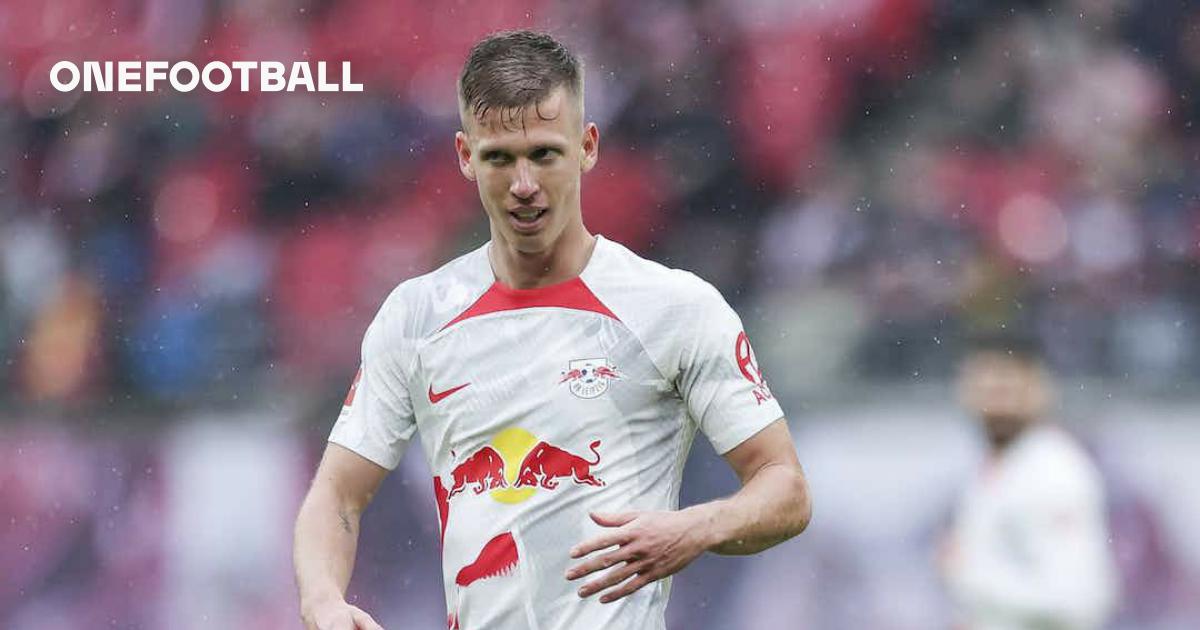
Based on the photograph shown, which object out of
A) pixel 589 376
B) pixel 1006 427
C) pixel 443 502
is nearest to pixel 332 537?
pixel 443 502

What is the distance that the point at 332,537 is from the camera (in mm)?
2973

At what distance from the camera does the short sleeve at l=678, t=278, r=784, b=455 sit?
2.91 m

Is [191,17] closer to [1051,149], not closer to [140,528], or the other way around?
[140,528]

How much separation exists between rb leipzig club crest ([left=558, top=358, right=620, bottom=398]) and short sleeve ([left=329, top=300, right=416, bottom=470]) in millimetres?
295

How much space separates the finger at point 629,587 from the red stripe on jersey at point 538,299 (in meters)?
0.53

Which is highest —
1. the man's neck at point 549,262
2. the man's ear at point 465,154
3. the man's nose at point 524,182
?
the man's ear at point 465,154

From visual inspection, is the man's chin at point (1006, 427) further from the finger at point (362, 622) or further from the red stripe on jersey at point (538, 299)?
the finger at point (362, 622)

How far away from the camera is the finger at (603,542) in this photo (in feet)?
8.23

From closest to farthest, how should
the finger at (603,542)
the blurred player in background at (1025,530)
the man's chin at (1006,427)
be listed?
the finger at (603,542), the blurred player in background at (1025,530), the man's chin at (1006,427)

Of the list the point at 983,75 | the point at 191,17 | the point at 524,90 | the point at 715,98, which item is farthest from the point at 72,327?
the point at 524,90

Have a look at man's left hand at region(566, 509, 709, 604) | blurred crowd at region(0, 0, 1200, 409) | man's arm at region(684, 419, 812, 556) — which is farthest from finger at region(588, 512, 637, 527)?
blurred crowd at region(0, 0, 1200, 409)

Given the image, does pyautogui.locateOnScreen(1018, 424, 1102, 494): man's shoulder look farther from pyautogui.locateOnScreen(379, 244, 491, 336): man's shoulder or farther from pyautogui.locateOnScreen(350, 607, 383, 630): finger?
pyautogui.locateOnScreen(350, 607, 383, 630): finger

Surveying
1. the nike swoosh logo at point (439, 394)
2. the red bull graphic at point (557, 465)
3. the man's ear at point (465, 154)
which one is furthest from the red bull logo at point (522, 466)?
the man's ear at point (465, 154)

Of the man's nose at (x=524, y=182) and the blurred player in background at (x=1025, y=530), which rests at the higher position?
the man's nose at (x=524, y=182)
